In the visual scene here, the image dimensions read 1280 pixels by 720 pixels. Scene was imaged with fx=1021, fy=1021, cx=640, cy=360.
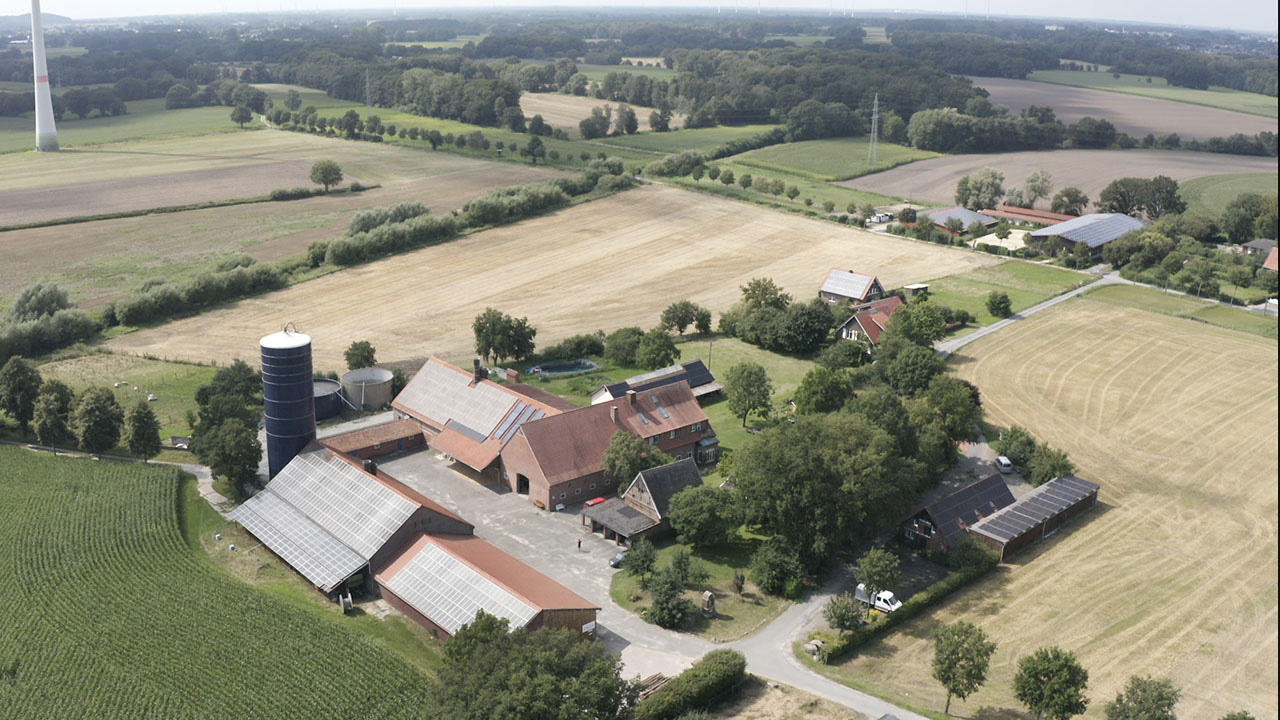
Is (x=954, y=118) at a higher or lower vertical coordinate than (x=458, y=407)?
higher

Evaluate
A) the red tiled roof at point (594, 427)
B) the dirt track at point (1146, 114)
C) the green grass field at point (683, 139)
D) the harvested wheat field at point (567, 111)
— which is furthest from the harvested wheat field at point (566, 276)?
the dirt track at point (1146, 114)

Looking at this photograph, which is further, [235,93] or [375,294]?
[235,93]

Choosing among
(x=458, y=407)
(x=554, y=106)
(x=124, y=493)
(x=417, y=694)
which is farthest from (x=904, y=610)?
(x=554, y=106)

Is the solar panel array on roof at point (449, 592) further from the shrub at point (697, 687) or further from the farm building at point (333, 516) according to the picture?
the shrub at point (697, 687)

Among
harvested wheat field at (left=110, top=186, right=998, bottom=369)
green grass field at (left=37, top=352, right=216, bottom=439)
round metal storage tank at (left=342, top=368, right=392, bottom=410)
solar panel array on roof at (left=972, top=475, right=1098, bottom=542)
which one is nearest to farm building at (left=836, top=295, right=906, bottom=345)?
harvested wheat field at (left=110, top=186, right=998, bottom=369)

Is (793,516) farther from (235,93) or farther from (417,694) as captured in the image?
(235,93)

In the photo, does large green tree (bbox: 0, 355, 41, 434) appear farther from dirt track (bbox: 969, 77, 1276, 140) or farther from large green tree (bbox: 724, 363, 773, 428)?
dirt track (bbox: 969, 77, 1276, 140)

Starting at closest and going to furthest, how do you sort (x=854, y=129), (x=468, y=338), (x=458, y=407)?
(x=458, y=407) < (x=468, y=338) < (x=854, y=129)
